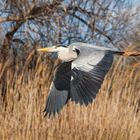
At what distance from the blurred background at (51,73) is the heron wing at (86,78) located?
39.9 inches

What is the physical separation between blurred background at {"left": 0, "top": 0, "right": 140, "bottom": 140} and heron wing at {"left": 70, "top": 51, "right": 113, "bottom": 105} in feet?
3.33

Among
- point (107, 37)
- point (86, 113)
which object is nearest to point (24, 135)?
point (86, 113)

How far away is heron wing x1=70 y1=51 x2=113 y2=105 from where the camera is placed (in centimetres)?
332

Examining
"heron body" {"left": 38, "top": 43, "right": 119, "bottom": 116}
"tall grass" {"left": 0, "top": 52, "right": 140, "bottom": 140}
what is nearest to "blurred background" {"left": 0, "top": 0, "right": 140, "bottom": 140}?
"tall grass" {"left": 0, "top": 52, "right": 140, "bottom": 140}

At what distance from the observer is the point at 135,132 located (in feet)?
15.2

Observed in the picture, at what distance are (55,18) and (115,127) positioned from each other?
2108 mm

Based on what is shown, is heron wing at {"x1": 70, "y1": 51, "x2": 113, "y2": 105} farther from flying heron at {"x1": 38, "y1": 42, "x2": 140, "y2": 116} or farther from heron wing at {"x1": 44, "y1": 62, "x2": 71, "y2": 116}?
heron wing at {"x1": 44, "y1": 62, "x2": 71, "y2": 116}

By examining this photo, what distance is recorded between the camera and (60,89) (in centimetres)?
385

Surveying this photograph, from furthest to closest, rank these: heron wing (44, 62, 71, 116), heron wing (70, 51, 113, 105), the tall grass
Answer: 1. the tall grass
2. heron wing (44, 62, 71, 116)
3. heron wing (70, 51, 113, 105)

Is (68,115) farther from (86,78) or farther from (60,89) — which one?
(86,78)

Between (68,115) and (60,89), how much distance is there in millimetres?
640

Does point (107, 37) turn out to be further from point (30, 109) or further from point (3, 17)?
point (30, 109)

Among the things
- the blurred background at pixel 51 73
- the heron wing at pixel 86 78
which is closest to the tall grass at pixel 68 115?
the blurred background at pixel 51 73

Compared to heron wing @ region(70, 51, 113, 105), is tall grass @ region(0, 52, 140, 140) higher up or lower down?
lower down
